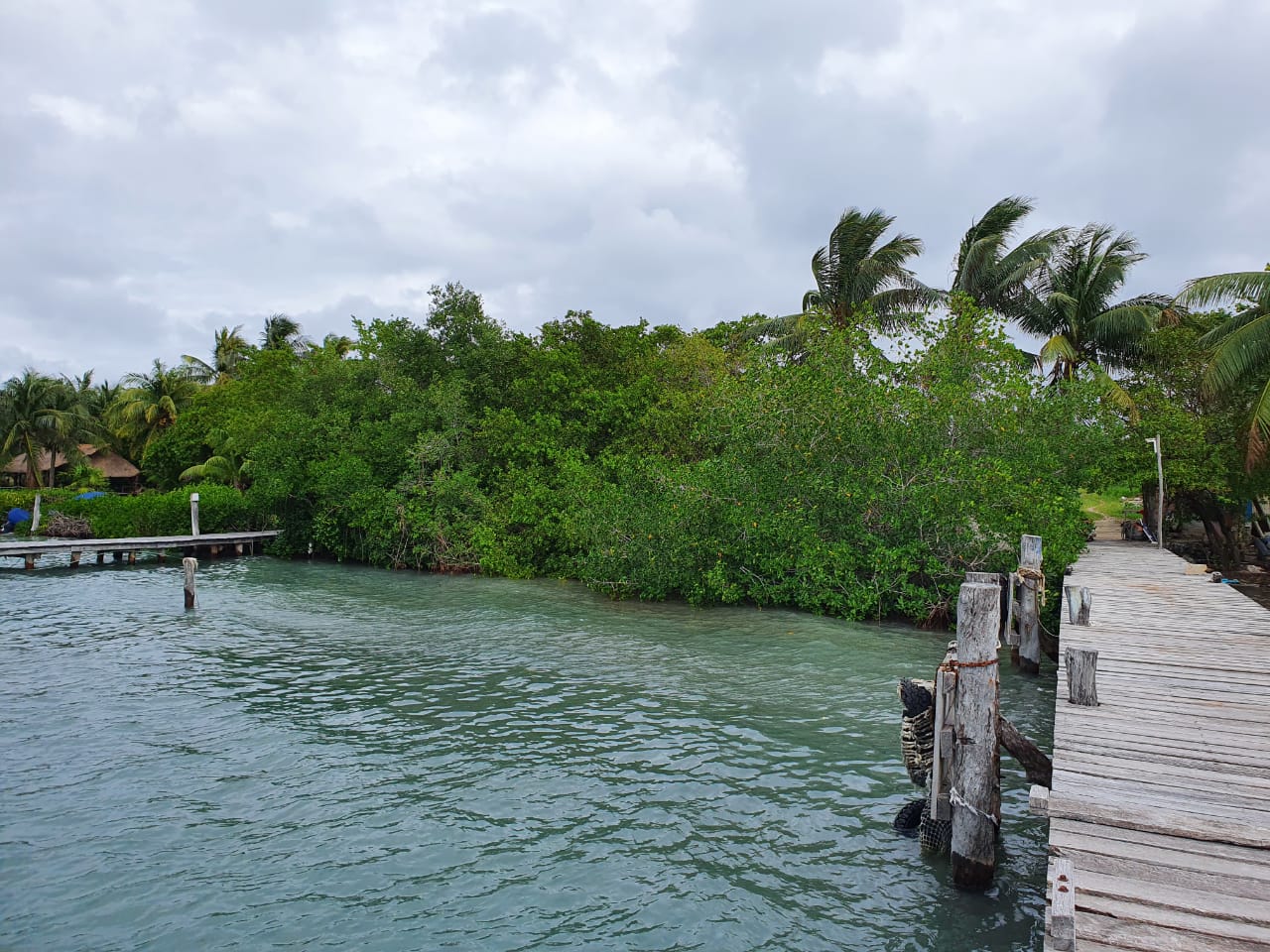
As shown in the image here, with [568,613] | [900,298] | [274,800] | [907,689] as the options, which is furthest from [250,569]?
[907,689]

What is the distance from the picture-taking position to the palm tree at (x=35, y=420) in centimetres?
4431

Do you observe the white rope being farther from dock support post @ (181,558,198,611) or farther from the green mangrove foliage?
dock support post @ (181,558,198,611)

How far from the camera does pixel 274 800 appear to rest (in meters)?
7.54

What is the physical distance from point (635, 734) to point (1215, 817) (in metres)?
5.82

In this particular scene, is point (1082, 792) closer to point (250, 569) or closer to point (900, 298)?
A: point (900, 298)

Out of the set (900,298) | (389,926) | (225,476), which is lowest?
(389,926)

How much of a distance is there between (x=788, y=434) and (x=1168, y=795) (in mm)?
13360

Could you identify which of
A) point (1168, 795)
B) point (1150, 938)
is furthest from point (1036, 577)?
point (1150, 938)

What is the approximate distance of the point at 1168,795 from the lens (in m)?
5.04

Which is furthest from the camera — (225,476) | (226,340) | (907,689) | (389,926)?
(226,340)

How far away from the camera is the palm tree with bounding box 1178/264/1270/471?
57.0ft

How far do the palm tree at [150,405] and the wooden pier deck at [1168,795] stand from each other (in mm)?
51231

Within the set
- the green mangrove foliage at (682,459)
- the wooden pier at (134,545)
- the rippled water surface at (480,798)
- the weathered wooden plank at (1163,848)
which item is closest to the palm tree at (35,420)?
the wooden pier at (134,545)

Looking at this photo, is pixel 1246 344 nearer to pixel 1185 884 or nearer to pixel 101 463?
pixel 1185 884
